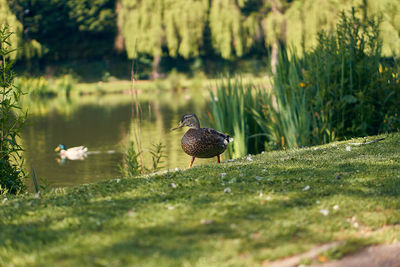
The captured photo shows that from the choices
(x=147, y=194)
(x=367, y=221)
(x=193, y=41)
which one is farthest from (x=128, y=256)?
(x=193, y=41)

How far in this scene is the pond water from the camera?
35.1 ft

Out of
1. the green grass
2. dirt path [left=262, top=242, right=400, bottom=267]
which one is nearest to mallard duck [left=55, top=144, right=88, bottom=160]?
the green grass

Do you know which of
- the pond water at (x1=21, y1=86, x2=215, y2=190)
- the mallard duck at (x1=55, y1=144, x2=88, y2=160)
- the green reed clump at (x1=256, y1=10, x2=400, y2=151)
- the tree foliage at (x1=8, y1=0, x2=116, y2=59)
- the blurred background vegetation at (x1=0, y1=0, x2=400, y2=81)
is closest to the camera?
the green reed clump at (x1=256, y1=10, x2=400, y2=151)

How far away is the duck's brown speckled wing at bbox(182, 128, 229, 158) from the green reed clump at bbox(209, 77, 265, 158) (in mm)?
2231

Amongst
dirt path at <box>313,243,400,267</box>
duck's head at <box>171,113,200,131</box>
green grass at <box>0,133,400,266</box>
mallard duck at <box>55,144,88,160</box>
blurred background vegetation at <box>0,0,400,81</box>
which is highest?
blurred background vegetation at <box>0,0,400,81</box>

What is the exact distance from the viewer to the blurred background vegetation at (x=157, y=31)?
29.1m

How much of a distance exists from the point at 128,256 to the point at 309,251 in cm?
120

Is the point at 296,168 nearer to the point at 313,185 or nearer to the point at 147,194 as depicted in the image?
the point at 313,185

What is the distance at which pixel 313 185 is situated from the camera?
200 inches

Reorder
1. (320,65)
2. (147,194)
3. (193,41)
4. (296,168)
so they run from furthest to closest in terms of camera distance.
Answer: (193,41) < (320,65) < (296,168) < (147,194)

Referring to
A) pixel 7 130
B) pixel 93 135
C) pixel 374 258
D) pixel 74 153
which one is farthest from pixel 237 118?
pixel 93 135

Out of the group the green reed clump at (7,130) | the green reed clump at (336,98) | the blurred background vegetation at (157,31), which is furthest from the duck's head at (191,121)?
the blurred background vegetation at (157,31)

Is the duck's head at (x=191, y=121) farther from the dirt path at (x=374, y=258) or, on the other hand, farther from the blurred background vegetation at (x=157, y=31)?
the blurred background vegetation at (x=157, y=31)

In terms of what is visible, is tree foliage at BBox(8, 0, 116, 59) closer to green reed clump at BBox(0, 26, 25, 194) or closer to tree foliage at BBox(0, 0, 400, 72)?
tree foliage at BBox(0, 0, 400, 72)
